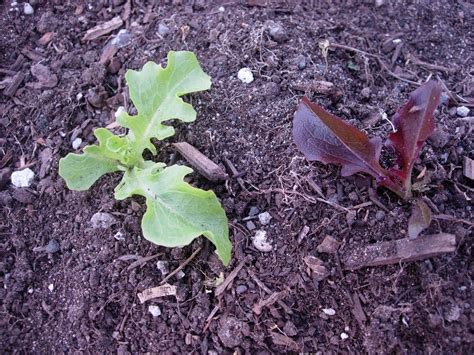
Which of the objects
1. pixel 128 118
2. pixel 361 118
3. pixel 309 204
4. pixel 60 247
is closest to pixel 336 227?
pixel 309 204

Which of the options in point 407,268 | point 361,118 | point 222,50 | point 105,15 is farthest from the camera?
point 105,15

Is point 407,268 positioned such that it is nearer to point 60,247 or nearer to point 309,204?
point 309,204

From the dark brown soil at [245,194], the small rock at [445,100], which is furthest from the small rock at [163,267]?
the small rock at [445,100]

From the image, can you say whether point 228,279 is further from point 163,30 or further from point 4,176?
point 163,30

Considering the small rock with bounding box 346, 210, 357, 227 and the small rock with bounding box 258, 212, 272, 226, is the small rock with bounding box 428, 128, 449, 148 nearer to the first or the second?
the small rock with bounding box 346, 210, 357, 227

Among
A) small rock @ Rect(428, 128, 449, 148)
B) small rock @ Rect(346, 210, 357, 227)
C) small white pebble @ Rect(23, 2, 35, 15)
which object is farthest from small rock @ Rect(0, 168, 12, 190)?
small rock @ Rect(428, 128, 449, 148)
